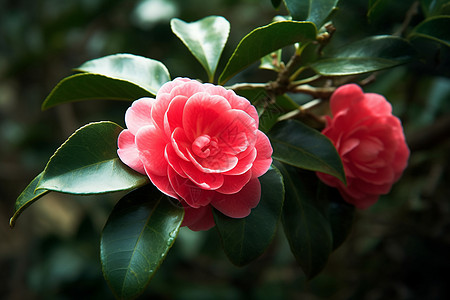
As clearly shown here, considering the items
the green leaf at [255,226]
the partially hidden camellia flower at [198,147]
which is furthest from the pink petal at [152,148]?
the green leaf at [255,226]

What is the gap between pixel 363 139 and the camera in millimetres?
675

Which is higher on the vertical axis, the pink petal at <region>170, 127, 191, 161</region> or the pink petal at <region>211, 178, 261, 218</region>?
the pink petal at <region>170, 127, 191, 161</region>

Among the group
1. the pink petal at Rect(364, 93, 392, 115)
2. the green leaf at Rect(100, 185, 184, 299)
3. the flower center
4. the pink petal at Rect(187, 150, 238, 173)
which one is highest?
the flower center

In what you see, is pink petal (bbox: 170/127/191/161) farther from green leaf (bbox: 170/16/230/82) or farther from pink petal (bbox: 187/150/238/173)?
green leaf (bbox: 170/16/230/82)

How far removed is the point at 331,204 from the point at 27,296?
1.53 meters

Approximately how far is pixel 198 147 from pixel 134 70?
0.69 ft

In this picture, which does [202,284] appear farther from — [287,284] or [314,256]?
[314,256]

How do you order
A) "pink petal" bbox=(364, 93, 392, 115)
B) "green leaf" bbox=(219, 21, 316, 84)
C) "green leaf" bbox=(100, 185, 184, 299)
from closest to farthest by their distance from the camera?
"green leaf" bbox=(100, 185, 184, 299) → "green leaf" bbox=(219, 21, 316, 84) → "pink petal" bbox=(364, 93, 392, 115)

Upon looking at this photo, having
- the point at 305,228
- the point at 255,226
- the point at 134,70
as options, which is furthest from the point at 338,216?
the point at 134,70

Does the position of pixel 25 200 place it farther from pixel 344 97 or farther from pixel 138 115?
pixel 344 97

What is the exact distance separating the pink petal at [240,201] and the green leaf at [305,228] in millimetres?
102

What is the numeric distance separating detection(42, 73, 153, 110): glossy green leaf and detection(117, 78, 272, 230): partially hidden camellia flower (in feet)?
0.25

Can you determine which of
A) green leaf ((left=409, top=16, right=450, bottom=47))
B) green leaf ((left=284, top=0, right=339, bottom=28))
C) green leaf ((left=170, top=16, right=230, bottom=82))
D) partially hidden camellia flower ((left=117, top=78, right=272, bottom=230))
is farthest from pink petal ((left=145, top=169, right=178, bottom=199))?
green leaf ((left=409, top=16, right=450, bottom=47))

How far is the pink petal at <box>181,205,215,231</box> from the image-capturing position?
0.54 metres
